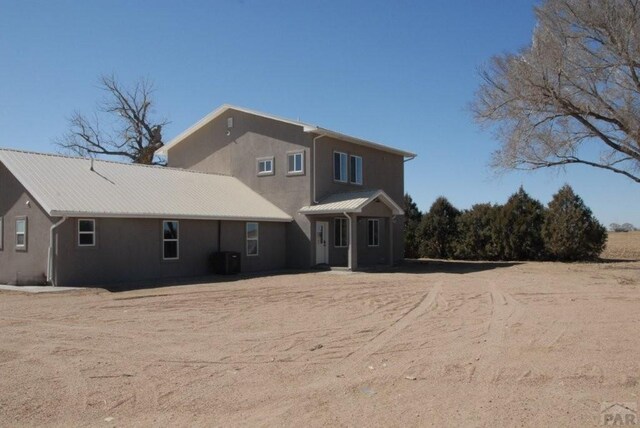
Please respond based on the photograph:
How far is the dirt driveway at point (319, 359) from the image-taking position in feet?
18.7

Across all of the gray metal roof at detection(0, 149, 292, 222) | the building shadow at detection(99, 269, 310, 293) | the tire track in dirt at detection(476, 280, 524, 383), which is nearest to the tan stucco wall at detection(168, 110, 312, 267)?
the gray metal roof at detection(0, 149, 292, 222)

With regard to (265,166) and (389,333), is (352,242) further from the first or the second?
(389,333)

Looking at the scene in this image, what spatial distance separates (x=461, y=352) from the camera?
26.7 ft

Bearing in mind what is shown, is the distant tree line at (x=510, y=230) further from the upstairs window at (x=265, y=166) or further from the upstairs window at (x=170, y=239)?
the upstairs window at (x=170, y=239)

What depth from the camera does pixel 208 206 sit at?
22.2m

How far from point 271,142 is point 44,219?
10916 millimetres

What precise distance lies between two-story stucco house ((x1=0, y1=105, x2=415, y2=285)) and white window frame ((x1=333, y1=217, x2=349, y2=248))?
49mm

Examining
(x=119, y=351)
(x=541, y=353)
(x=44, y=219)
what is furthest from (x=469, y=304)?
(x=44, y=219)

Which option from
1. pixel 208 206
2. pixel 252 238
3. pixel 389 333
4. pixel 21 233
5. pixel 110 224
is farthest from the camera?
pixel 252 238

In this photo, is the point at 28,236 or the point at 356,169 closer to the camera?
the point at 28,236

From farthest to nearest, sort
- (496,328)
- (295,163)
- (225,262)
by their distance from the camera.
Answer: (295,163), (225,262), (496,328)

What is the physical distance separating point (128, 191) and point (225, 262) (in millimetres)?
4441

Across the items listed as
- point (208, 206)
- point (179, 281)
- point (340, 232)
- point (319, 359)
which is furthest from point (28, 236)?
point (319, 359)

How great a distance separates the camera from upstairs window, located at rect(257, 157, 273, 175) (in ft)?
85.8
